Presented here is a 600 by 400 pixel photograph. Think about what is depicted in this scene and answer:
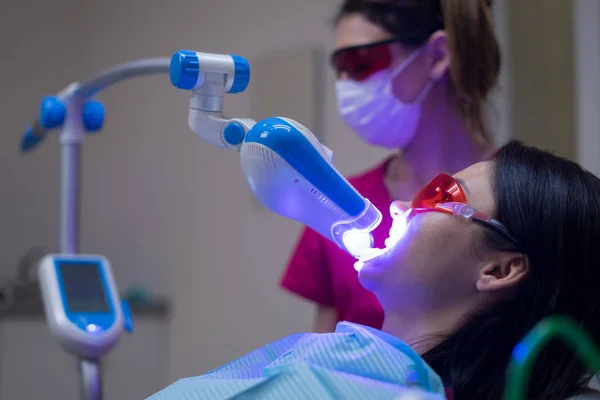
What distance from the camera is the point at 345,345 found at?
94 cm

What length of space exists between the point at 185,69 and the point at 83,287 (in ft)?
1.50

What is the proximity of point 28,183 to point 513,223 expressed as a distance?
2.14 m

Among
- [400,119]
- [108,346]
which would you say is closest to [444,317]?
[108,346]

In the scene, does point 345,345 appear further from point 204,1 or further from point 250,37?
point 204,1

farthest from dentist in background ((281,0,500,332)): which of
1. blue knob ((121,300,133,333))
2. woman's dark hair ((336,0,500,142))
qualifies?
blue knob ((121,300,133,333))

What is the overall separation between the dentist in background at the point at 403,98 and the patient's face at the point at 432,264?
44 cm

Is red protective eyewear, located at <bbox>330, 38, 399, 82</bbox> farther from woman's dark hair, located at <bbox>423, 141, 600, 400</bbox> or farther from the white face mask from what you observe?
woman's dark hair, located at <bbox>423, 141, 600, 400</bbox>

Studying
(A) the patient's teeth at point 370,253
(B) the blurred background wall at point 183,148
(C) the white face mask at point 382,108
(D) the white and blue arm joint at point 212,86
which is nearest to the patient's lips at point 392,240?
(A) the patient's teeth at point 370,253

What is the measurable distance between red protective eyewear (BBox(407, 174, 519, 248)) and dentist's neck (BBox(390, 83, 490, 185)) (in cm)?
52

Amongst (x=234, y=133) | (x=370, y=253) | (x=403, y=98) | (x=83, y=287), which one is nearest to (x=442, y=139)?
(x=403, y=98)

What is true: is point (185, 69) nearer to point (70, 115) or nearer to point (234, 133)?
point (234, 133)

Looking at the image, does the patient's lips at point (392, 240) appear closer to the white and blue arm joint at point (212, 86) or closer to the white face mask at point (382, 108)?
the white and blue arm joint at point (212, 86)

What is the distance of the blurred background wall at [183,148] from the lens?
2168 mm

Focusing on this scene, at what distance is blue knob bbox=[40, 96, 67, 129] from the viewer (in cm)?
133
